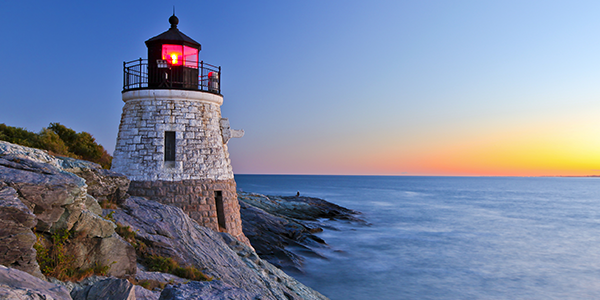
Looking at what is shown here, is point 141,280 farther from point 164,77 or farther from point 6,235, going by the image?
point 164,77

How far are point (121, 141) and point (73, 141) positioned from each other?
10.0 metres

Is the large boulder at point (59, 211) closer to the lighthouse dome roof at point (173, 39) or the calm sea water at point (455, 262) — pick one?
the lighthouse dome roof at point (173, 39)

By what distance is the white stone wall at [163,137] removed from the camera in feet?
37.7

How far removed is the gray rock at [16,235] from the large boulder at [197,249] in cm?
343

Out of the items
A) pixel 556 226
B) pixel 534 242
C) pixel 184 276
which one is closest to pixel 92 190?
pixel 184 276

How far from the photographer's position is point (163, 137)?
458 inches

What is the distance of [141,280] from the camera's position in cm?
629

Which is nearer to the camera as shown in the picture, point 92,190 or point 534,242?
point 92,190

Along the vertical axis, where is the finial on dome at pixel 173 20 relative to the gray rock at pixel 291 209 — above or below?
above

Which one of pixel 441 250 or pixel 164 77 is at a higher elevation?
pixel 164 77

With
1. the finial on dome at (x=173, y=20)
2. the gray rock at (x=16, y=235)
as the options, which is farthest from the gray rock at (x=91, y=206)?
the finial on dome at (x=173, y=20)


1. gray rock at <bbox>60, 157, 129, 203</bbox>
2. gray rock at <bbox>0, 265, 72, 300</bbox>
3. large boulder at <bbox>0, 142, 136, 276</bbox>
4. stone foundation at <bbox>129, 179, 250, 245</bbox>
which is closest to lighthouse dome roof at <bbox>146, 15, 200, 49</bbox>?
stone foundation at <bbox>129, 179, 250, 245</bbox>

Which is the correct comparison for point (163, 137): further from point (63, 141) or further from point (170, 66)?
point (63, 141)

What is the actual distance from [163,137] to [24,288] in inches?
340
